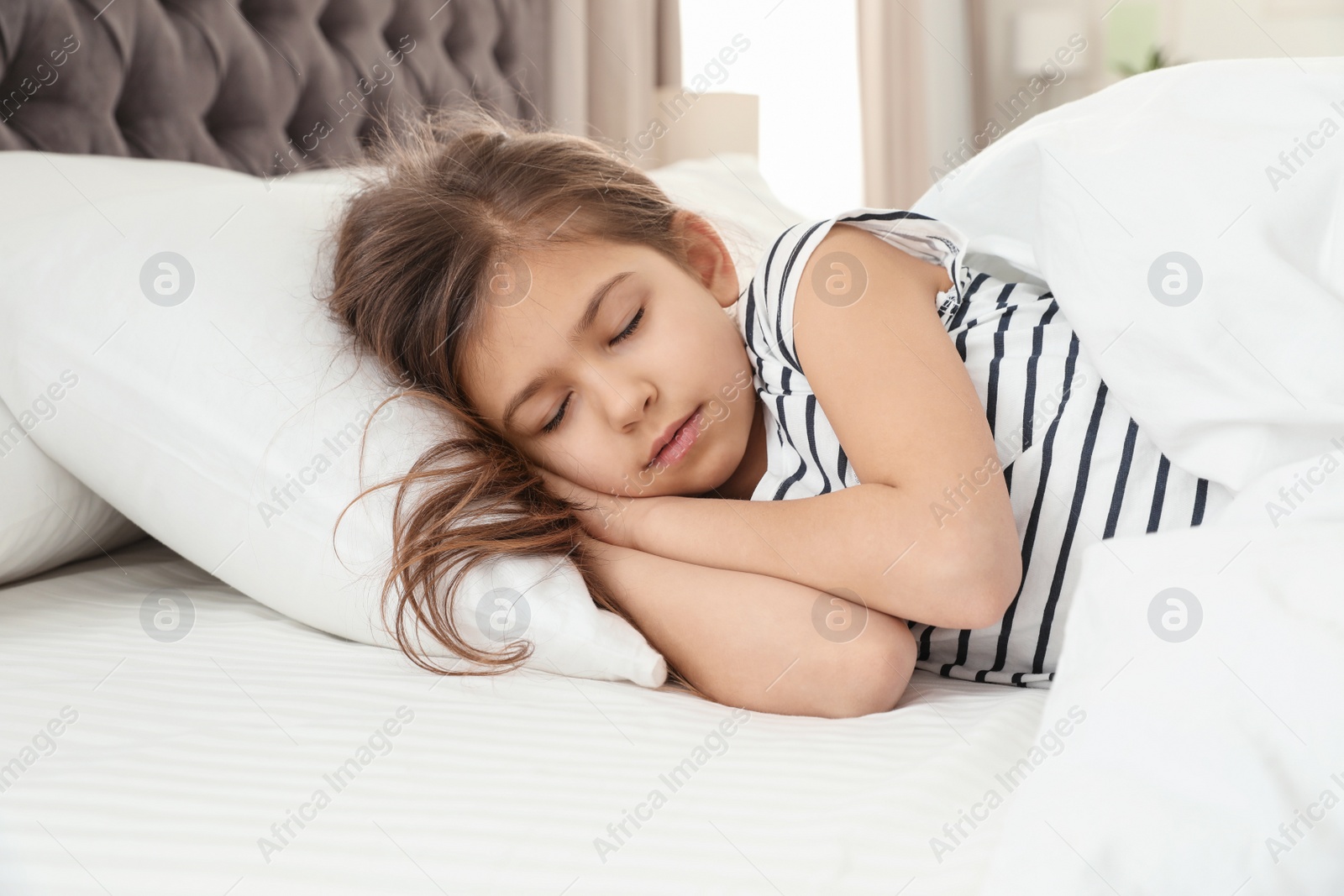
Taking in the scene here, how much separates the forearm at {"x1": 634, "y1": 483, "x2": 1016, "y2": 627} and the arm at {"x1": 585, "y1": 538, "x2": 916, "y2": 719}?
2 cm

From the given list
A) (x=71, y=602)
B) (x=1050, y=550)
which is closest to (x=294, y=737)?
(x=71, y=602)

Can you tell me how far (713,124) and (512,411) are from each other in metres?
1.86

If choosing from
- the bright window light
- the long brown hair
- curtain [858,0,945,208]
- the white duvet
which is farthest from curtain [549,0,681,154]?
the white duvet

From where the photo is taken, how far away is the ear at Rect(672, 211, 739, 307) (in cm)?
95

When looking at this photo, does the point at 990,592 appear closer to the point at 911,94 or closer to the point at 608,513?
the point at 608,513

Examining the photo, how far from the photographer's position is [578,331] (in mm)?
777

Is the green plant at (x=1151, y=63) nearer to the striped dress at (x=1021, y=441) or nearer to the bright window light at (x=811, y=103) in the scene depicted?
the bright window light at (x=811, y=103)

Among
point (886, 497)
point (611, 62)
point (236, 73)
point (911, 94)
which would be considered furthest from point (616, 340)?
point (911, 94)

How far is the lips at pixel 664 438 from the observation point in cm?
80

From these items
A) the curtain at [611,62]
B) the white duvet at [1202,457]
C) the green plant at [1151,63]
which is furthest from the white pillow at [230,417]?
the green plant at [1151,63]

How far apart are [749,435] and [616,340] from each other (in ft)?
0.61

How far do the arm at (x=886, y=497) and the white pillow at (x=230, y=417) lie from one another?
0.11 m

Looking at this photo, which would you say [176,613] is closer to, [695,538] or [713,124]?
[695,538]

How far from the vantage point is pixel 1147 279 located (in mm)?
691
